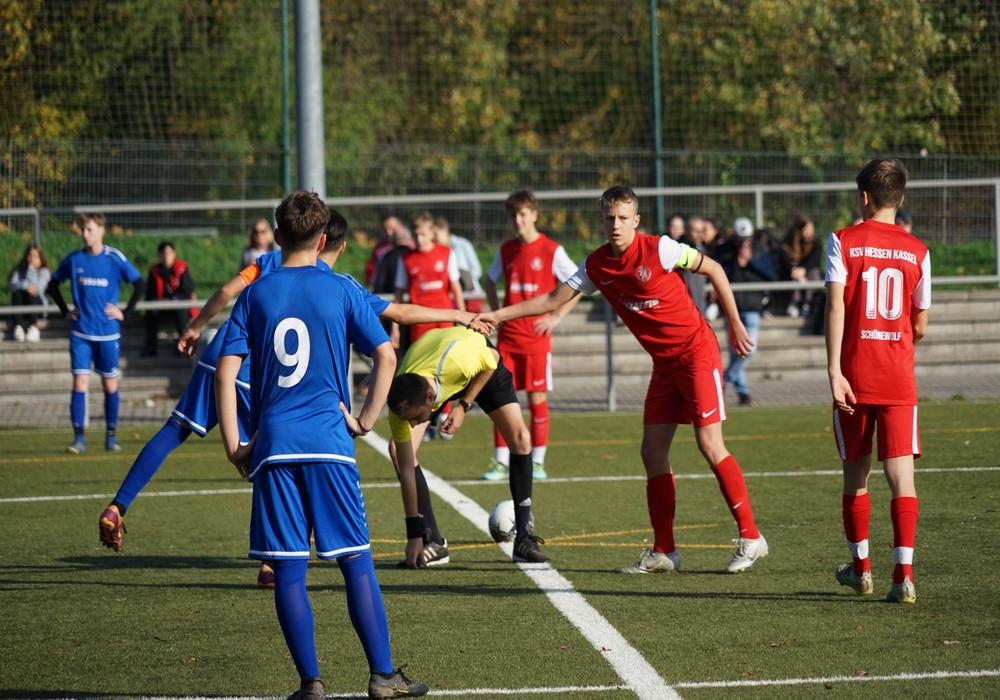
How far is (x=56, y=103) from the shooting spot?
17.4m

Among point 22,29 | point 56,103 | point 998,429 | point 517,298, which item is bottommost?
point 998,429

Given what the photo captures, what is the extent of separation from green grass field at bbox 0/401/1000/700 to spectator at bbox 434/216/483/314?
3812 mm

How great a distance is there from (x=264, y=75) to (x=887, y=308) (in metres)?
14.9

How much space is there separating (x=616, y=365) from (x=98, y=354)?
6.92 metres

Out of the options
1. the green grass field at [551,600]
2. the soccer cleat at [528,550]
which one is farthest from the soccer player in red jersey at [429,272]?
the soccer cleat at [528,550]

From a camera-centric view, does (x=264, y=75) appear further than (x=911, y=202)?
Yes

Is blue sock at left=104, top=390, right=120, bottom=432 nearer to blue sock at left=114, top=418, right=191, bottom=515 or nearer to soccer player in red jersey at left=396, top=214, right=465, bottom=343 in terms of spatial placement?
soccer player in red jersey at left=396, top=214, right=465, bottom=343

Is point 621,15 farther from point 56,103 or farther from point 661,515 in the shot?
point 661,515

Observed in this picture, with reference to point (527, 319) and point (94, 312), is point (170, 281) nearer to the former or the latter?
point (94, 312)

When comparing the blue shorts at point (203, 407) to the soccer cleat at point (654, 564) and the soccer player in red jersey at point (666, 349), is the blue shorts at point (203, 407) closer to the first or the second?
the soccer player in red jersey at point (666, 349)

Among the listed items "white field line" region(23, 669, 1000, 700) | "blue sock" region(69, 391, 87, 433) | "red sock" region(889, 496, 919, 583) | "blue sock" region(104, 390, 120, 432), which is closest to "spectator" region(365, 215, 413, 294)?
"blue sock" region(104, 390, 120, 432)

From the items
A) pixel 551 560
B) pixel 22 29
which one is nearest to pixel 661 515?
pixel 551 560

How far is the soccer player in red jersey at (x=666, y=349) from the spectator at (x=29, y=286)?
10691 mm

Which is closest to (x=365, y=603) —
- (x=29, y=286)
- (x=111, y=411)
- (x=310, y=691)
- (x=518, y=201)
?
(x=310, y=691)
